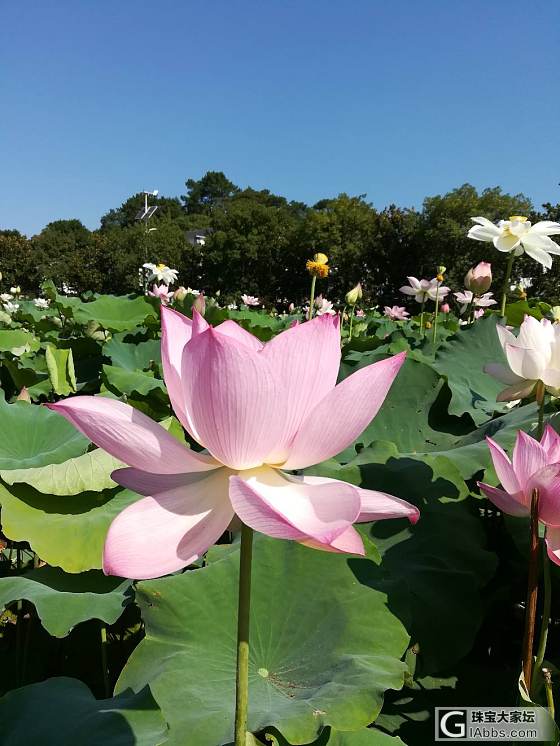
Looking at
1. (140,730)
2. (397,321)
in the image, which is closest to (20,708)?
(140,730)

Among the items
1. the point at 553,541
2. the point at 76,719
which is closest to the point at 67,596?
the point at 76,719

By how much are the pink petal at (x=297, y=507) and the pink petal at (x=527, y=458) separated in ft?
0.99

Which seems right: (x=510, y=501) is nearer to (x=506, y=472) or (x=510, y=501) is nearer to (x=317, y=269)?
(x=506, y=472)

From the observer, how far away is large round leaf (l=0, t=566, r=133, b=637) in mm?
833

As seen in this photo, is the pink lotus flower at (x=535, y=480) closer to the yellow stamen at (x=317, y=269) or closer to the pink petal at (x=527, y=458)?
the pink petal at (x=527, y=458)

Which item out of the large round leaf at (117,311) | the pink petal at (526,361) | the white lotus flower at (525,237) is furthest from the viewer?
the large round leaf at (117,311)

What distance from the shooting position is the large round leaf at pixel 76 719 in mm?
592

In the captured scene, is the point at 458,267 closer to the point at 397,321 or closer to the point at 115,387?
the point at 397,321

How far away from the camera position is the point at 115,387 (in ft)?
6.41

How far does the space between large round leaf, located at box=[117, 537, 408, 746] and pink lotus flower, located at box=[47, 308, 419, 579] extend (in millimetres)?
341

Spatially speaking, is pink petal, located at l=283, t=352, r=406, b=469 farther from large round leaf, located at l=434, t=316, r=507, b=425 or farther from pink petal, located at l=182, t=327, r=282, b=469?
large round leaf, located at l=434, t=316, r=507, b=425

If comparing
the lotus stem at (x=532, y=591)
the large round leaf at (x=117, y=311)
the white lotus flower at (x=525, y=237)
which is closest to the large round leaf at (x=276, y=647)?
the lotus stem at (x=532, y=591)

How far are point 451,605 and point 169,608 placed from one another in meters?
0.44

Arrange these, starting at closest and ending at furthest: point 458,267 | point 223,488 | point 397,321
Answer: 1. point 223,488
2. point 397,321
3. point 458,267
